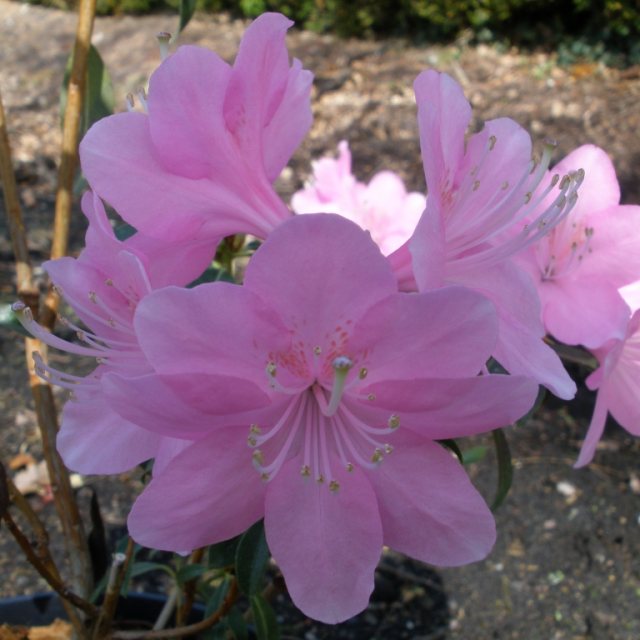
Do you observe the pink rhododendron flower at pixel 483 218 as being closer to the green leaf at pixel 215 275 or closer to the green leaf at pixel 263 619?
the green leaf at pixel 215 275

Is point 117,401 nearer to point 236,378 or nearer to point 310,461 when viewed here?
point 236,378

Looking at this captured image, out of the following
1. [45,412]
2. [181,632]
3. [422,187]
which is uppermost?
[45,412]

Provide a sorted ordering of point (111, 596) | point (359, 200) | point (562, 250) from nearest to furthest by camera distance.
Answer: point (562, 250)
point (111, 596)
point (359, 200)

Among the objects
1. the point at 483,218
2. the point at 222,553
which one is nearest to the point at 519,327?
the point at 483,218

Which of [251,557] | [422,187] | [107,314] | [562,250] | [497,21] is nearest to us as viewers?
[107,314]

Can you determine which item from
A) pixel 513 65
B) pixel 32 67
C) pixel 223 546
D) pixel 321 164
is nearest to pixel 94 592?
pixel 223 546

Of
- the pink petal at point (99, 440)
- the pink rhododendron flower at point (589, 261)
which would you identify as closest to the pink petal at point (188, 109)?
the pink petal at point (99, 440)

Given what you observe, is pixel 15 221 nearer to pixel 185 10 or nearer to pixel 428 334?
pixel 185 10
